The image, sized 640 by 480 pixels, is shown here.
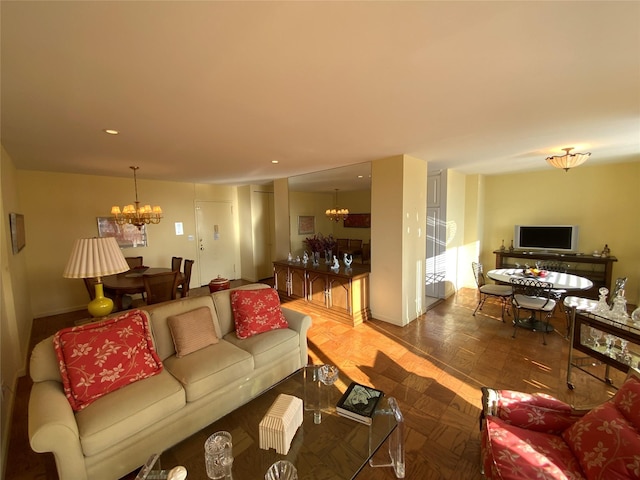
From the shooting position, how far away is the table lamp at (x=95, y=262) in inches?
80.0

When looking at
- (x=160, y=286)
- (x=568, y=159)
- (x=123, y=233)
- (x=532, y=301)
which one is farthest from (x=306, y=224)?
(x=568, y=159)

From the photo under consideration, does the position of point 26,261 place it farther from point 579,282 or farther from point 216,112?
point 579,282

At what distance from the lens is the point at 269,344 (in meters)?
2.40

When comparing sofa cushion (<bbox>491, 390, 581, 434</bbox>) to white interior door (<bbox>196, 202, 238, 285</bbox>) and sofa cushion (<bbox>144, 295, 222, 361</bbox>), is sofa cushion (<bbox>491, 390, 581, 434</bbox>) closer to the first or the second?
sofa cushion (<bbox>144, 295, 222, 361</bbox>)

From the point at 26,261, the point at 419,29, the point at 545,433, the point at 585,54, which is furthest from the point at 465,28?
the point at 26,261

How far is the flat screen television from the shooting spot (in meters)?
4.89

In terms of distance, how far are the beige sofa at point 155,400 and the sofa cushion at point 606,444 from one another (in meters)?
1.99

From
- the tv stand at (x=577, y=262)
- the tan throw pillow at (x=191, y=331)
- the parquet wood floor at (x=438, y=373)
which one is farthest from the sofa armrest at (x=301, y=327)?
the tv stand at (x=577, y=262)

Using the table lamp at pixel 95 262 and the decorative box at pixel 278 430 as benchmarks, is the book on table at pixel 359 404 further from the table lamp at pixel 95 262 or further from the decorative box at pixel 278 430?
the table lamp at pixel 95 262

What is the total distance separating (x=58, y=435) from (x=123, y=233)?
14.8 feet

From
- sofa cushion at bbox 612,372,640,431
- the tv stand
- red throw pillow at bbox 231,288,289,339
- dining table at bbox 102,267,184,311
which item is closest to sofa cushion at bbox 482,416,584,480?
sofa cushion at bbox 612,372,640,431

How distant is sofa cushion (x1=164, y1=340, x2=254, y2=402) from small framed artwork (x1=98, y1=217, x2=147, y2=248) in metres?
3.89

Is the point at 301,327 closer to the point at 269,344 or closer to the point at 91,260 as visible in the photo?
the point at 269,344

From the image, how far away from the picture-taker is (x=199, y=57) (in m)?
1.33
